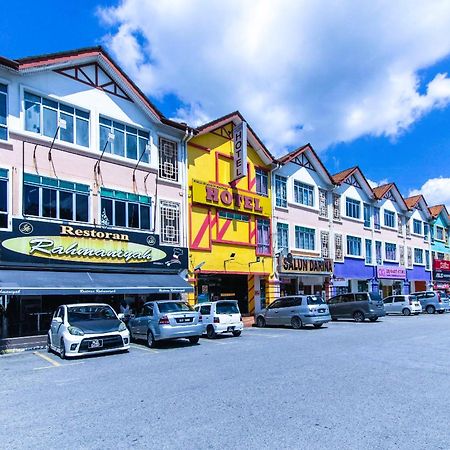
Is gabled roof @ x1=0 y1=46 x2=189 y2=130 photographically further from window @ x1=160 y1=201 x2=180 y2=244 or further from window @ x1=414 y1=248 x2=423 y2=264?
window @ x1=414 y1=248 x2=423 y2=264

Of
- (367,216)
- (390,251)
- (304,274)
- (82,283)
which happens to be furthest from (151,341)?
(390,251)

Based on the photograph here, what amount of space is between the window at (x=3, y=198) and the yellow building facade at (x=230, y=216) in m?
9.23

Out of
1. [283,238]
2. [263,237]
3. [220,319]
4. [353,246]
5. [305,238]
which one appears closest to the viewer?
[220,319]

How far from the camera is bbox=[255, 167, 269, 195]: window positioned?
2862cm

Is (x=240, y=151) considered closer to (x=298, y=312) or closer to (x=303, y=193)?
(x=303, y=193)

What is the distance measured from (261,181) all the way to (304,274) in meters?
7.06

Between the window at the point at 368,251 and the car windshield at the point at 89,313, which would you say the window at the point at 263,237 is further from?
the car windshield at the point at 89,313

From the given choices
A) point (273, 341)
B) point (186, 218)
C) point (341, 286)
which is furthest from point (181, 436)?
point (341, 286)

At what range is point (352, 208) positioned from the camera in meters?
37.7

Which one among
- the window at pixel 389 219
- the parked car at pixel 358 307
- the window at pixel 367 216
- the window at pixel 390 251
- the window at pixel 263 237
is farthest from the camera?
the window at pixel 389 219

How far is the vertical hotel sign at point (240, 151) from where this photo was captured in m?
25.9

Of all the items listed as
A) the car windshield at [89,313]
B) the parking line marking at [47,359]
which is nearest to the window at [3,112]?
the car windshield at [89,313]

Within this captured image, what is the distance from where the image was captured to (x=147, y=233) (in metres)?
21.5

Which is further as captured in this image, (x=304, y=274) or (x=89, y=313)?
(x=304, y=274)
